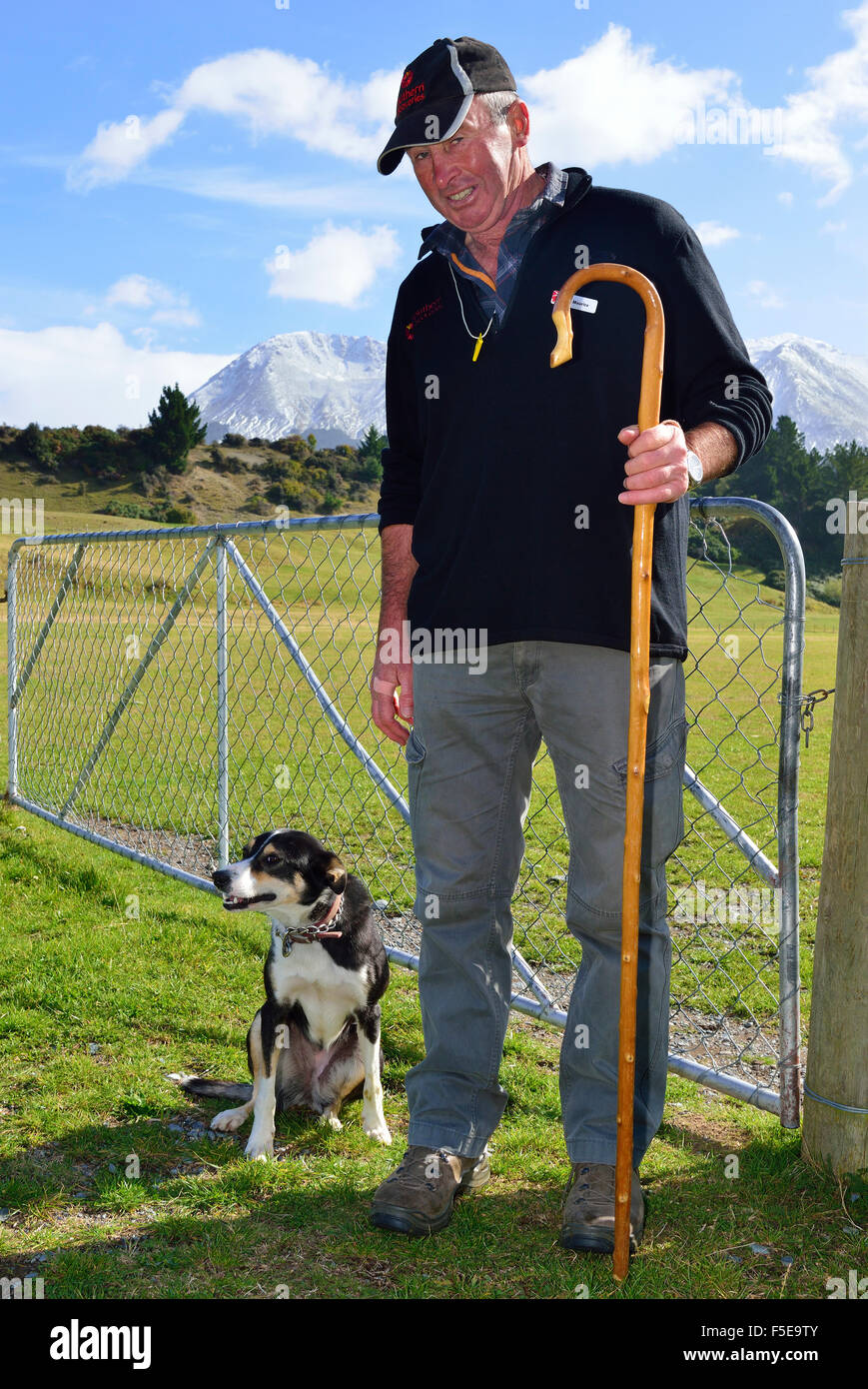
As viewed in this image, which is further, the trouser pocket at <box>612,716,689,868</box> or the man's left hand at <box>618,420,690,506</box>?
the trouser pocket at <box>612,716,689,868</box>

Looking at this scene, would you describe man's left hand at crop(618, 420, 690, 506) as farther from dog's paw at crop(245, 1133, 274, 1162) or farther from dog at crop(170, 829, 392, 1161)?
dog's paw at crop(245, 1133, 274, 1162)

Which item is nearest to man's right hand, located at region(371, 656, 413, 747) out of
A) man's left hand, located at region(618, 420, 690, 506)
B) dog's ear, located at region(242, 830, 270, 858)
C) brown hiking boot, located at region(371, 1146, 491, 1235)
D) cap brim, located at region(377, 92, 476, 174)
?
dog's ear, located at region(242, 830, 270, 858)

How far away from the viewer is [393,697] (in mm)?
3115

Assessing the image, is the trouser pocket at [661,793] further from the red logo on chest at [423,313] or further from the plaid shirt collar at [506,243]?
the red logo on chest at [423,313]

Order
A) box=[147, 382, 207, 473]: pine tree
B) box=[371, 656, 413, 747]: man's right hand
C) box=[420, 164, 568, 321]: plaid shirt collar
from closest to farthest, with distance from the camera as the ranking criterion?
box=[420, 164, 568, 321]: plaid shirt collar, box=[371, 656, 413, 747]: man's right hand, box=[147, 382, 207, 473]: pine tree

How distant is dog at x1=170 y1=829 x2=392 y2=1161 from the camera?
3.25 meters

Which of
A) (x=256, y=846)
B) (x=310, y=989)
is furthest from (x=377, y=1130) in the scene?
(x=256, y=846)

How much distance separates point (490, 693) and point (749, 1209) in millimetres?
1462

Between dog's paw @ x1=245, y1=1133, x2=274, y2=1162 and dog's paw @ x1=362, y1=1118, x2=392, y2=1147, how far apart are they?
30cm

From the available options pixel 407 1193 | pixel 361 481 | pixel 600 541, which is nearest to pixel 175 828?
pixel 407 1193

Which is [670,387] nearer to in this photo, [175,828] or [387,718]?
[387,718]

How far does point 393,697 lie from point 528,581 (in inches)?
29.2

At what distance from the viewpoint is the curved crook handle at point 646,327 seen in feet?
7.23

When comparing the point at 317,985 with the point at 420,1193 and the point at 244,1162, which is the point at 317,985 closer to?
the point at 244,1162
